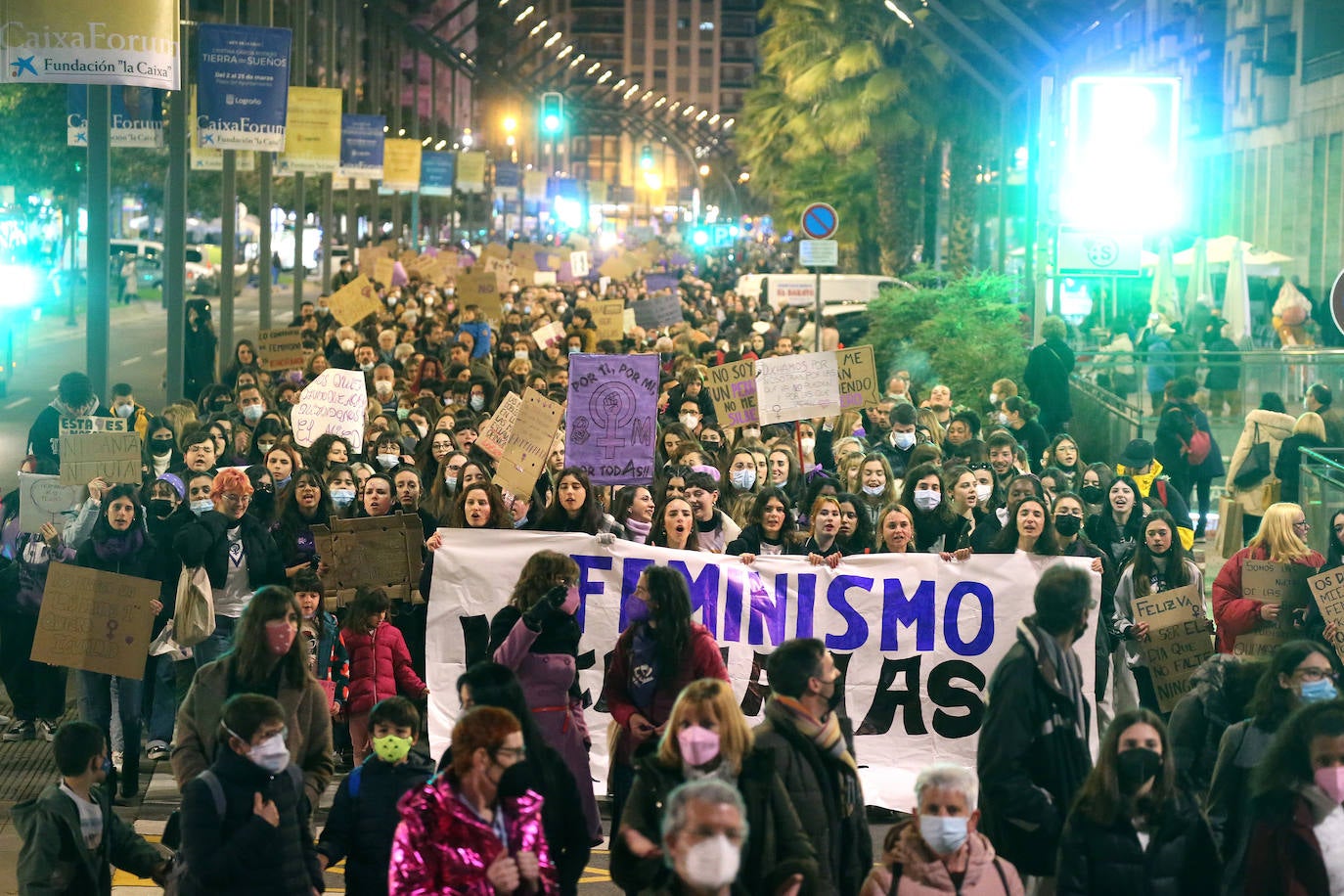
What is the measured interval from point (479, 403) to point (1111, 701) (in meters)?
8.72

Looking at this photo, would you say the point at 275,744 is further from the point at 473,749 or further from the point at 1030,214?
the point at 1030,214

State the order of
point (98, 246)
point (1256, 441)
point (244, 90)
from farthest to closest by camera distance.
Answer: point (244, 90) → point (98, 246) → point (1256, 441)

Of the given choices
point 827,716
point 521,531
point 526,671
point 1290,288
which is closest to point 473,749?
point 827,716

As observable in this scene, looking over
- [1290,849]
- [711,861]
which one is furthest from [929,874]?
[1290,849]

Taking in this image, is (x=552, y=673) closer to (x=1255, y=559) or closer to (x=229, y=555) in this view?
(x=229, y=555)

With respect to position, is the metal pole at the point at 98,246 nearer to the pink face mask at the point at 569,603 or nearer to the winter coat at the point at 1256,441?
the winter coat at the point at 1256,441

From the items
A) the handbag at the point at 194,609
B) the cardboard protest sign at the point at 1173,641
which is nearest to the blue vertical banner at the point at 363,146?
the handbag at the point at 194,609

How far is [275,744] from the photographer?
245 inches

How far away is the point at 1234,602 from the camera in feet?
30.7

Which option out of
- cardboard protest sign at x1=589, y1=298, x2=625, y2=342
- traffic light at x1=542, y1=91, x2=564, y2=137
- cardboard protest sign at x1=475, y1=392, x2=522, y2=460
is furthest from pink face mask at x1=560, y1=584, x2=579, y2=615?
traffic light at x1=542, y1=91, x2=564, y2=137

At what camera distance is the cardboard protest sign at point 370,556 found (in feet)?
34.4

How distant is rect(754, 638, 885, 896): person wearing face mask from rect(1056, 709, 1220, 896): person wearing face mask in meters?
0.66

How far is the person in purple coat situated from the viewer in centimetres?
783

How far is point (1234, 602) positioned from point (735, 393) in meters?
6.27
